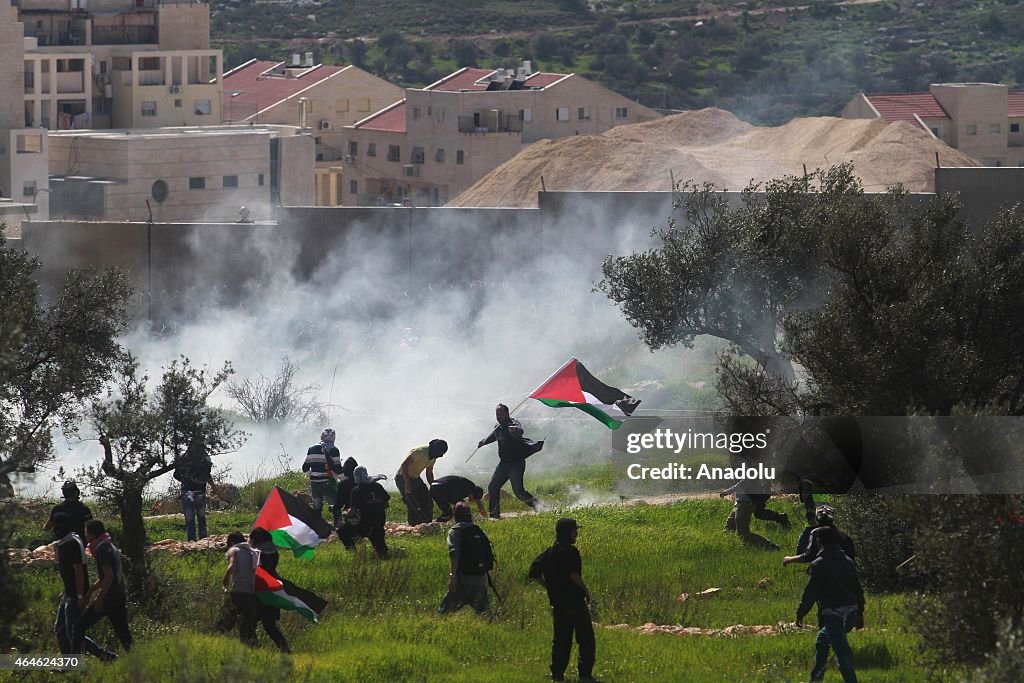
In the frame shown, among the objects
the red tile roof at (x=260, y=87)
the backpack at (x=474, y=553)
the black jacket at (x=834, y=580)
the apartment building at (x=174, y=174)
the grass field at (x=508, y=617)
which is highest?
the red tile roof at (x=260, y=87)

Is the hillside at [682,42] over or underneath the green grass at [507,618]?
over

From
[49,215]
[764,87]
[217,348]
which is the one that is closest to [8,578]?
[217,348]

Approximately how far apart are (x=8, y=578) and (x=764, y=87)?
3931 inches

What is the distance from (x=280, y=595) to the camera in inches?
521

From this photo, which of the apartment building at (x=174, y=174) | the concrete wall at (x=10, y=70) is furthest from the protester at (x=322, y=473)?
the concrete wall at (x=10, y=70)

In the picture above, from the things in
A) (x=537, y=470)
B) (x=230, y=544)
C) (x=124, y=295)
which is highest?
(x=124, y=295)

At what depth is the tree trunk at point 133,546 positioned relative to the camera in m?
14.8

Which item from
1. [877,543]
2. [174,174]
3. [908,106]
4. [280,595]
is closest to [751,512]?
[877,543]

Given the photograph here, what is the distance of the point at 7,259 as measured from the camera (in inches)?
736

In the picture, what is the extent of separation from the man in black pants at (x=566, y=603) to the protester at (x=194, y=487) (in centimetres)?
→ 454

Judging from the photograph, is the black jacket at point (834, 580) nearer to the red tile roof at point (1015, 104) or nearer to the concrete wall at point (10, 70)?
the concrete wall at point (10, 70)

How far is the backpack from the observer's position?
14.0 metres

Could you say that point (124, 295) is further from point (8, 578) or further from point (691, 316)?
point (8, 578)

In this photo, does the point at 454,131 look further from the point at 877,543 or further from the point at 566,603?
the point at 566,603
